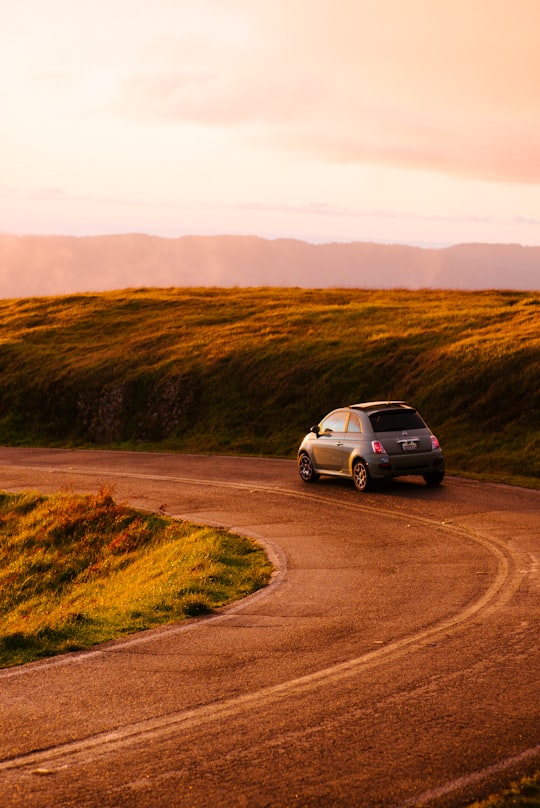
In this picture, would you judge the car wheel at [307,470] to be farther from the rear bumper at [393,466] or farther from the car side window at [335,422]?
the rear bumper at [393,466]

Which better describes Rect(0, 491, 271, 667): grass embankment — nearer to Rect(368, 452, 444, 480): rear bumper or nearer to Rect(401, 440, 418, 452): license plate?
Rect(368, 452, 444, 480): rear bumper

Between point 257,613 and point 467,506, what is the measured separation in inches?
366

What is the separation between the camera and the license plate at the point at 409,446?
72.3ft

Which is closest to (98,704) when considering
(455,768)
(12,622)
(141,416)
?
(455,768)

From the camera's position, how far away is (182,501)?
22.7m

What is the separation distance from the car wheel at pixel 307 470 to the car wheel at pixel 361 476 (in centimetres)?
178

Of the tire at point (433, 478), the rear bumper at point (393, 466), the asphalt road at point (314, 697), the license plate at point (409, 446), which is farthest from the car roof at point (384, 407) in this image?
the asphalt road at point (314, 697)

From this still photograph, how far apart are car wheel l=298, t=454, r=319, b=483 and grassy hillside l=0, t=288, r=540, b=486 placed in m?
4.40

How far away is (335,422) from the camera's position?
23.7 metres

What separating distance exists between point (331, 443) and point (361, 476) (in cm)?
142

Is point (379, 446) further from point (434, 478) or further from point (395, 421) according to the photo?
point (434, 478)

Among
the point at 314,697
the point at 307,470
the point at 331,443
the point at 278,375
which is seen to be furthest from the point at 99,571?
the point at 278,375

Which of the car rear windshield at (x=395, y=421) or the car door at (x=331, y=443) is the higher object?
the car rear windshield at (x=395, y=421)

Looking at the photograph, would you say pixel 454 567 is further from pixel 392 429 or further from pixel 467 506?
pixel 392 429
